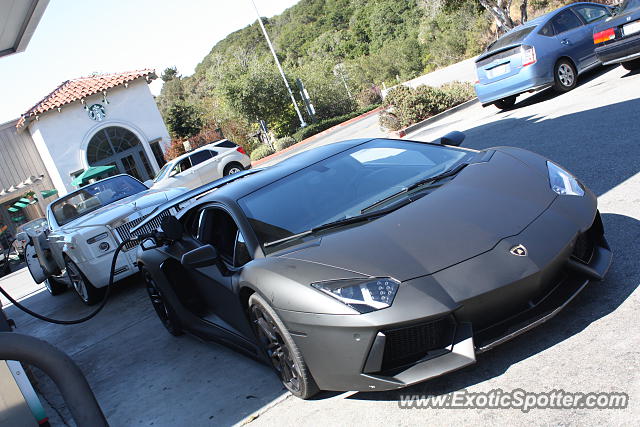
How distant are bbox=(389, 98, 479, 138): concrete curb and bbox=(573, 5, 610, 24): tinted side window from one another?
4.21 meters

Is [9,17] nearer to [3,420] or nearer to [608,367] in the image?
[3,420]

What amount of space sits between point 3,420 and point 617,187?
4.88 m

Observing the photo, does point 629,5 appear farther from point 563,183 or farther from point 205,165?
point 205,165

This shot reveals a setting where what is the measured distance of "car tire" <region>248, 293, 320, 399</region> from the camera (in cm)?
328

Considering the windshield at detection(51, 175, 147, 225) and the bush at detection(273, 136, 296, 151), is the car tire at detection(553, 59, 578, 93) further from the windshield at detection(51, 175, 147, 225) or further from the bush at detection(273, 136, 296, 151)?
the bush at detection(273, 136, 296, 151)

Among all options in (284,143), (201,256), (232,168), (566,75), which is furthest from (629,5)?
(284,143)

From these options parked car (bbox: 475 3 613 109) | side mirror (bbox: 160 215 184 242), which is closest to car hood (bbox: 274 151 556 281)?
side mirror (bbox: 160 215 184 242)

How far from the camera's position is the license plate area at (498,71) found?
11391mm

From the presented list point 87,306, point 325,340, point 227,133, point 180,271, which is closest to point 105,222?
point 87,306

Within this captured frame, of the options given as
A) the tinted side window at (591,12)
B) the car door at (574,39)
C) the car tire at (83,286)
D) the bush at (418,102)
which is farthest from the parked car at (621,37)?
the car tire at (83,286)

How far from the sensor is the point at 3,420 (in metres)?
3.66

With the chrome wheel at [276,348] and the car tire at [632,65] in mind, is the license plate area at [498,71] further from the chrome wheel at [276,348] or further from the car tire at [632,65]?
the chrome wheel at [276,348]

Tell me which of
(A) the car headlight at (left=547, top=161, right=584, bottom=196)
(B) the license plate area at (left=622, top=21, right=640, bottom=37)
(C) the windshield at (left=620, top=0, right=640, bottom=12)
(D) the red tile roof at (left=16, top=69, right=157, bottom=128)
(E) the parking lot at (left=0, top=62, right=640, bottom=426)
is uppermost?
(D) the red tile roof at (left=16, top=69, right=157, bottom=128)

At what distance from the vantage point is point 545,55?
1094cm
